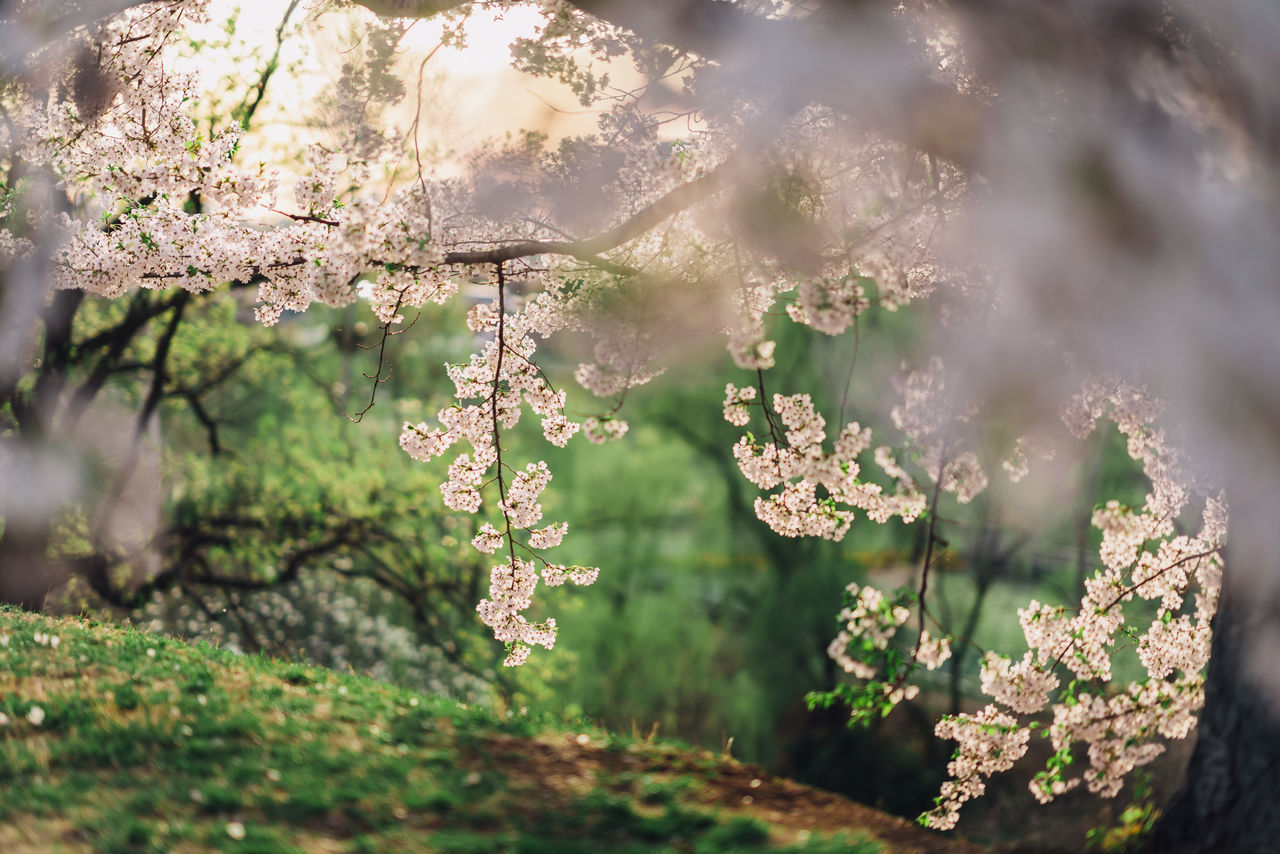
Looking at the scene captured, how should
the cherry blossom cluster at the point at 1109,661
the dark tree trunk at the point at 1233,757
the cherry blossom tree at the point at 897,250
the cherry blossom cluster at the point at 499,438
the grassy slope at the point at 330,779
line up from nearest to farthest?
the cherry blossom tree at the point at 897,250 → the dark tree trunk at the point at 1233,757 → the grassy slope at the point at 330,779 → the cherry blossom cluster at the point at 1109,661 → the cherry blossom cluster at the point at 499,438

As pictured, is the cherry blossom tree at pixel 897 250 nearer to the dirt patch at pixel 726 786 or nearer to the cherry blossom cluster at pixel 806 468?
the cherry blossom cluster at pixel 806 468

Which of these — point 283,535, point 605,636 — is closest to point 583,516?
point 605,636

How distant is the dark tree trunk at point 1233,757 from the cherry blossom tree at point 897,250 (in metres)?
0.01

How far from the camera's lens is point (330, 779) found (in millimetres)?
4812

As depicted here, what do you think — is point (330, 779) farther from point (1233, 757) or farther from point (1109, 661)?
point (1109, 661)

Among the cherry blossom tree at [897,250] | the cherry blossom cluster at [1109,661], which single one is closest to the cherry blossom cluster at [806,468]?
the cherry blossom tree at [897,250]

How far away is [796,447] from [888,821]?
2.15 meters

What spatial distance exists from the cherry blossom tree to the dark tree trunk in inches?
0.5

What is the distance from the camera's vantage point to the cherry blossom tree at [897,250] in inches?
142

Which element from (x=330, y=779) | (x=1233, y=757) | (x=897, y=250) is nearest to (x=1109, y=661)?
(x=1233, y=757)

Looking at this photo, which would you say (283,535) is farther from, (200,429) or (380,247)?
(380,247)

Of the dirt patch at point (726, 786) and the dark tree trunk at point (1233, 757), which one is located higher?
the dark tree trunk at point (1233, 757)

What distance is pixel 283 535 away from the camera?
13844 mm

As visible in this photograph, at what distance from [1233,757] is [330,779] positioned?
421 centimetres
